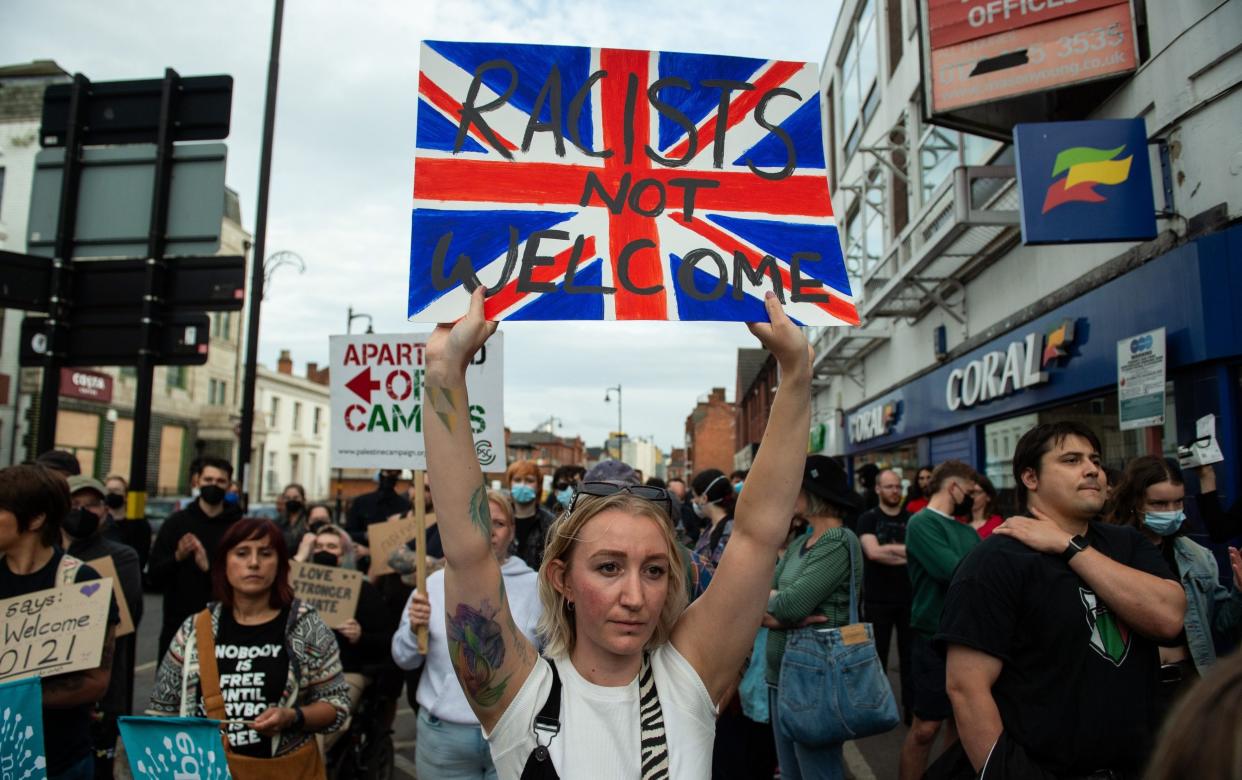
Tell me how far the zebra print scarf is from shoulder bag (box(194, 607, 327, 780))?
2.00 meters

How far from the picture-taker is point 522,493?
239 inches

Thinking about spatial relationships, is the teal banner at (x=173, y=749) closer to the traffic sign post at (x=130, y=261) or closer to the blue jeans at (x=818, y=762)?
the blue jeans at (x=818, y=762)

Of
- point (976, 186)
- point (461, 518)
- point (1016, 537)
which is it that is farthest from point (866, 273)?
point (461, 518)

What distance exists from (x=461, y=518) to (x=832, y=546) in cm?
269

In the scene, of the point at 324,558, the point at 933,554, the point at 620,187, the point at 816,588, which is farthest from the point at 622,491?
the point at 324,558

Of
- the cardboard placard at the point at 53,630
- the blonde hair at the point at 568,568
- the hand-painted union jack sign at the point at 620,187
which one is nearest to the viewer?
the blonde hair at the point at 568,568

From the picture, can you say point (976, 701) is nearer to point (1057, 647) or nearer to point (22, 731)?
point (1057, 647)

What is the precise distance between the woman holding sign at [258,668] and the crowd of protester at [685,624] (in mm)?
11

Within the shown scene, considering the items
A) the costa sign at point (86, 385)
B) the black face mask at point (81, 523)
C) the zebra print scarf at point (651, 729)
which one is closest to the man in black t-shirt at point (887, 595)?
the zebra print scarf at point (651, 729)

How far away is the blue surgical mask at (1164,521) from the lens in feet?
12.4

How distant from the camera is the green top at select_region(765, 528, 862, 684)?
3920mm

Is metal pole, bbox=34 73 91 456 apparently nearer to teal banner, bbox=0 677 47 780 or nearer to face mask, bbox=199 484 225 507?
face mask, bbox=199 484 225 507

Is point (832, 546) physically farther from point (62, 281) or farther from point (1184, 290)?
point (62, 281)

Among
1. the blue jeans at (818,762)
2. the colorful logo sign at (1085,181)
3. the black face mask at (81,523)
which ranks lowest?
the blue jeans at (818,762)
